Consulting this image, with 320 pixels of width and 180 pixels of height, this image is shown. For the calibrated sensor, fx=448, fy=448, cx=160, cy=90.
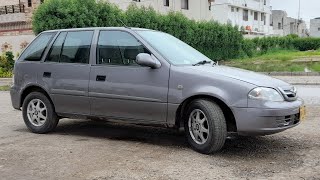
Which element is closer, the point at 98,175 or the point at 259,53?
the point at 98,175

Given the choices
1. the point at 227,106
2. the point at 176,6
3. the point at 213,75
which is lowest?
the point at 227,106

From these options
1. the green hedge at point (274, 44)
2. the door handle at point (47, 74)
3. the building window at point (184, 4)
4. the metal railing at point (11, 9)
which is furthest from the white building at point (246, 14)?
the door handle at point (47, 74)

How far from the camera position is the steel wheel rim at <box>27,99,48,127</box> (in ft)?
24.4

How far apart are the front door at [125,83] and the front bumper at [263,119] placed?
3.62ft

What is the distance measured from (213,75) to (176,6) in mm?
32947

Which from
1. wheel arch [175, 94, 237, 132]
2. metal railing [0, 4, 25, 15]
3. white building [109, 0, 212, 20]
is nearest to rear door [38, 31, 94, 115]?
wheel arch [175, 94, 237, 132]

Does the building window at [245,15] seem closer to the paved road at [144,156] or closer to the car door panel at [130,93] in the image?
the paved road at [144,156]

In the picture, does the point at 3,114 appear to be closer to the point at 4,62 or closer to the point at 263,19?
the point at 4,62

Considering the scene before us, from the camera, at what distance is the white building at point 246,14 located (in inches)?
2257

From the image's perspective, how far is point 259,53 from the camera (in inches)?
1532

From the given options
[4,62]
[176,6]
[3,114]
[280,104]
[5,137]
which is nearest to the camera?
[280,104]

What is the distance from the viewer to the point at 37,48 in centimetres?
762

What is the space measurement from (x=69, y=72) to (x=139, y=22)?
1742 centimetres

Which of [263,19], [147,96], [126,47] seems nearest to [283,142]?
[147,96]
